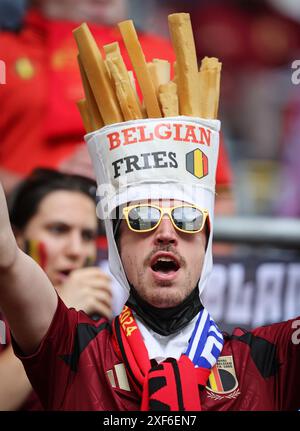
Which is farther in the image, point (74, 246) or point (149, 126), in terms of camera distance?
point (74, 246)

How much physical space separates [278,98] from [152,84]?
2607 millimetres

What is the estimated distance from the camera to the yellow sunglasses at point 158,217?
8.80 feet

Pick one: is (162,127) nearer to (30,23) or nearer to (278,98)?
(30,23)

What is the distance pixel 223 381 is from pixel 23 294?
0.60 metres

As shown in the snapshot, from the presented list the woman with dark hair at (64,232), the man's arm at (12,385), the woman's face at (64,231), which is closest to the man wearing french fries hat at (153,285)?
the man's arm at (12,385)

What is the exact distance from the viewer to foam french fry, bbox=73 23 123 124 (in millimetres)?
2742

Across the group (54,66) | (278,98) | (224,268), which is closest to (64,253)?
(224,268)

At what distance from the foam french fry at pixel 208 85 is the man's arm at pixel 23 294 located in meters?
0.67

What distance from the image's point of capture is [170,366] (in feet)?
8.59

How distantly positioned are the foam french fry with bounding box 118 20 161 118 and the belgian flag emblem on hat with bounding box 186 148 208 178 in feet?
0.52

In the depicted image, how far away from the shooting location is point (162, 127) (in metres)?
2.75

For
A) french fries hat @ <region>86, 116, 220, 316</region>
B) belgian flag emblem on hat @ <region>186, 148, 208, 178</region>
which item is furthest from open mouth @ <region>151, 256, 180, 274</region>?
belgian flag emblem on hat @ <region>186, 148, 208, 178</region>

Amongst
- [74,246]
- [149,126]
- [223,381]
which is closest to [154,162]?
[149,126]

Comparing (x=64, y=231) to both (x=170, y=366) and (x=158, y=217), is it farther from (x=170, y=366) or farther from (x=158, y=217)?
(x=170, y=366)
